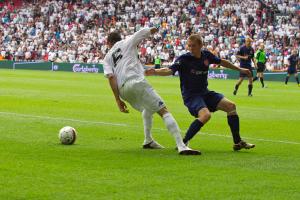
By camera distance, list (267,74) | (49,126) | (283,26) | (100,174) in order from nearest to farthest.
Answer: (100,174), (49,126), (267,74), (283,26)

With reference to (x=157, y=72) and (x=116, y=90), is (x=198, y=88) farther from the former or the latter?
→ (x=116, y=90)

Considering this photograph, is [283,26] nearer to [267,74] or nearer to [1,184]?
[267,74]

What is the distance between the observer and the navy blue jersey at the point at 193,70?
38.5ft

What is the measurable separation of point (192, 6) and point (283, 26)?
9.21 metres

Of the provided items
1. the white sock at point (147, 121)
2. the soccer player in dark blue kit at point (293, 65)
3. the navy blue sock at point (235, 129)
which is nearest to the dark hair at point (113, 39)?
the white sock at point (147, 121)

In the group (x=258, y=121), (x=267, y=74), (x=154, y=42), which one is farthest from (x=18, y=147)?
(x=154, y=42)

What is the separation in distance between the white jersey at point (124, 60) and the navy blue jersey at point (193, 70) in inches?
25.5

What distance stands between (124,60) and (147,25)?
4571 centimetres

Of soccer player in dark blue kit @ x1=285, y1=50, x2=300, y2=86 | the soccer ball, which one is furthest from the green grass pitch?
soccer player in dark blue kit @ x1=285, y1=50, x2=300, y2=86

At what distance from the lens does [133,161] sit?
10312 mm

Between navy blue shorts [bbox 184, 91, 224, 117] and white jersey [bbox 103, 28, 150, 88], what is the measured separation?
91cm

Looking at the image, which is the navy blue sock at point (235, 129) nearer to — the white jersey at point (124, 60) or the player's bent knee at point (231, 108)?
the player's bent knee at point (231, 108)

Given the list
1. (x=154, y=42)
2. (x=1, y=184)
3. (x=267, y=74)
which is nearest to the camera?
(x=1, y=184)

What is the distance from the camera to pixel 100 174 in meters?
8.99
